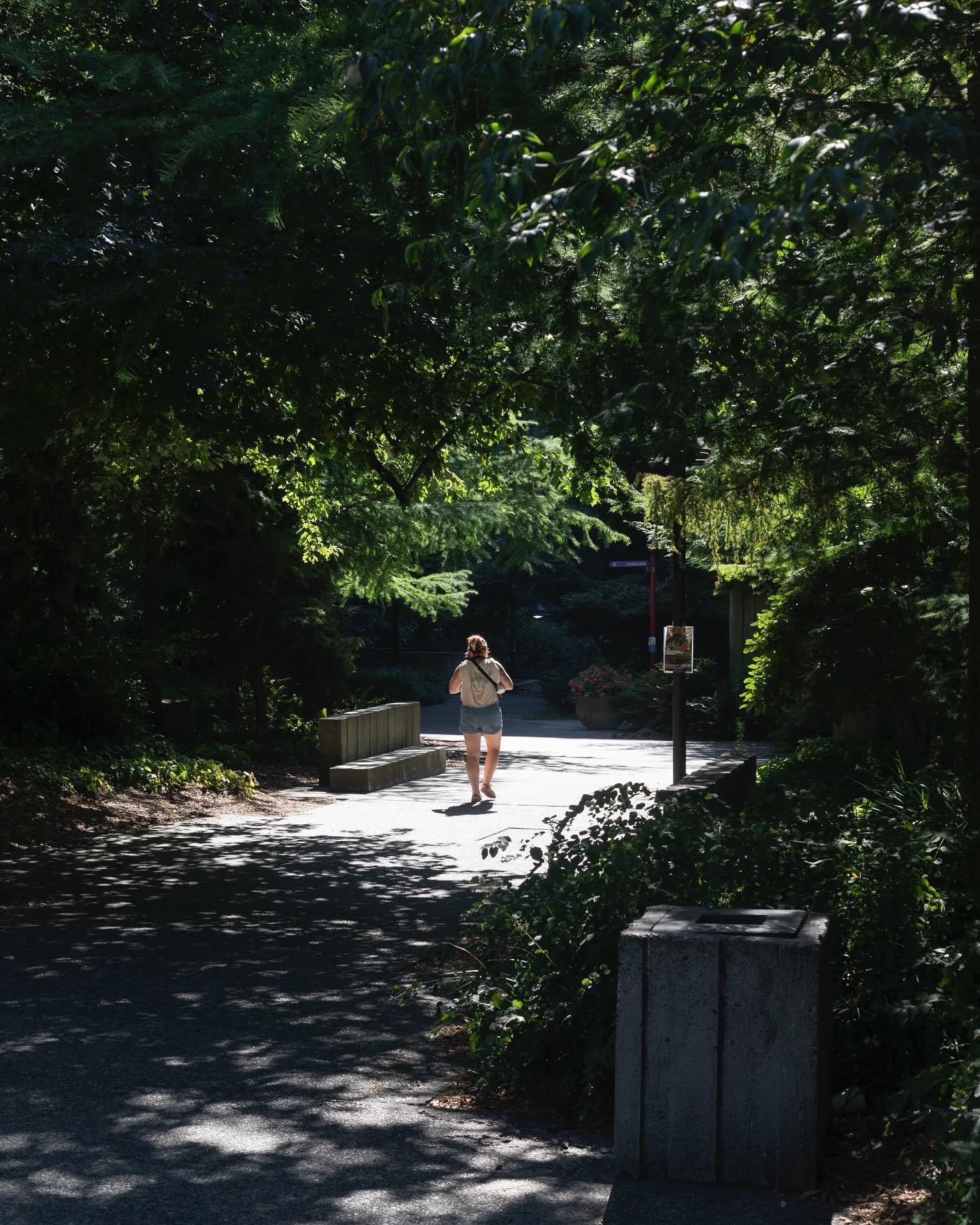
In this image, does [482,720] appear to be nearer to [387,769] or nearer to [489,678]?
[489,678]

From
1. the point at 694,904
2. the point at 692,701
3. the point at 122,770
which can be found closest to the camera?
the point at 694,904

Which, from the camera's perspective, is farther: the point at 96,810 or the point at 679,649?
the point at 96,810

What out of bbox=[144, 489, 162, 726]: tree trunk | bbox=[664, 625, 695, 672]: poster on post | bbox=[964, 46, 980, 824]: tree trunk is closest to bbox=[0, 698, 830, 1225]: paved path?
bbox=[964, 46, 980, 824]: tree trunk

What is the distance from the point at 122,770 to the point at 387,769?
11.0 ft

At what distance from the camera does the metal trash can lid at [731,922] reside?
4395 millimetres

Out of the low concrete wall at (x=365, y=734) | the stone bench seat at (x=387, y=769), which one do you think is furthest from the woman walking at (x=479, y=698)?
the low concrete wall at (x=365, y=734)

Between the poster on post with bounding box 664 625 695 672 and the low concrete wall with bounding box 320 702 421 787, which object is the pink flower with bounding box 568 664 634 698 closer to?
the low concrete wall with bounding box 320 702 421 787

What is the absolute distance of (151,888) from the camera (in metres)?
9.27

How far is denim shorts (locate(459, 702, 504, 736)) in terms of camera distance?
47.7 ft

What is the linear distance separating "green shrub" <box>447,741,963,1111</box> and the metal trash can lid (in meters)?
0.50

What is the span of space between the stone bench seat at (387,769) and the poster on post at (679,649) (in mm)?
4714

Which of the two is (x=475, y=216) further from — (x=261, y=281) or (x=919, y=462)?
(x=919, y=462)

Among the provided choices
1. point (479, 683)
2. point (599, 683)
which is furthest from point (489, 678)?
point (599, 683)

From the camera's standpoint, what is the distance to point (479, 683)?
14.6m
